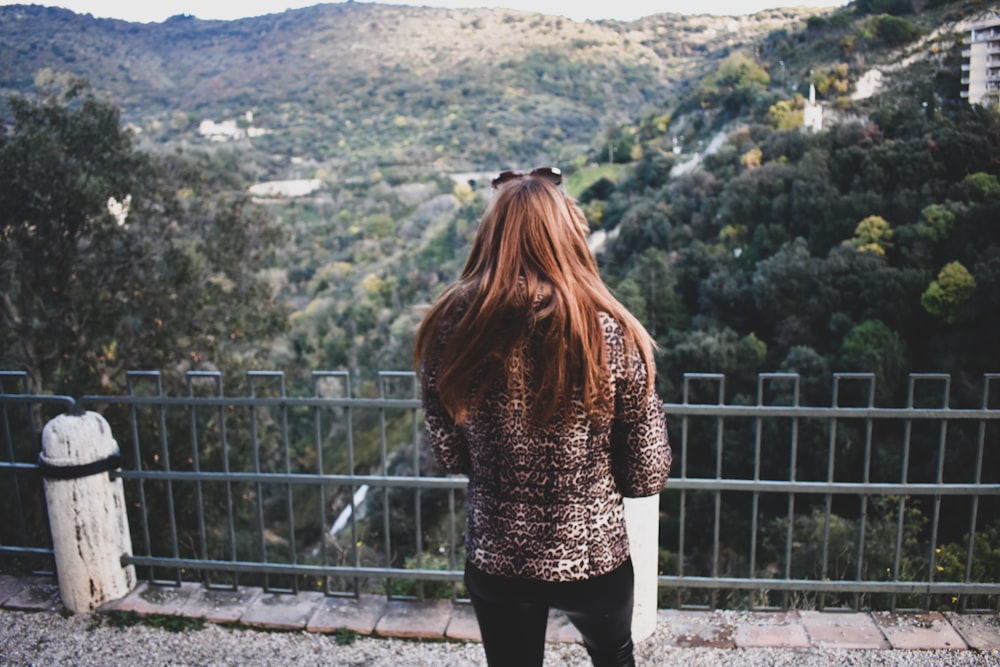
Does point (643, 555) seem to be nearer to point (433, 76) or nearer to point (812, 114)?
point (812, 114)

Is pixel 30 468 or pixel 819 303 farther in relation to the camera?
pixel 819 303

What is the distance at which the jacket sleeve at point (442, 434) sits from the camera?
141cm

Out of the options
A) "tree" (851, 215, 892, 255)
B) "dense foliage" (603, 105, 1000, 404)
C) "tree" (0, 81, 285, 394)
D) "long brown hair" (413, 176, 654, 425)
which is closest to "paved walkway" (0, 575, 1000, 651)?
"long brown hair" (413, 176, 654, 425)

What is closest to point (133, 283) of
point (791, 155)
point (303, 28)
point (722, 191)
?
point (722, 191)

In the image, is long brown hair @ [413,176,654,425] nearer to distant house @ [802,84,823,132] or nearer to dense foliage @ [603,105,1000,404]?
dense foliage @ [603,105,1000,404]

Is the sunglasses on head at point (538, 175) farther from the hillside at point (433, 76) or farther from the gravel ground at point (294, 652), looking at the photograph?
the hillside at point (433, 76)

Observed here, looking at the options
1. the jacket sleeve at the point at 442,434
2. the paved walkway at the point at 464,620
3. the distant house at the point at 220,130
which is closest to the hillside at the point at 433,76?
the distant house at the point at 220,130

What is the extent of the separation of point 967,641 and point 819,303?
17.3 meters

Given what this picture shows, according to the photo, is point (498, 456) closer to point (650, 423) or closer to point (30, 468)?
point (650, 423)

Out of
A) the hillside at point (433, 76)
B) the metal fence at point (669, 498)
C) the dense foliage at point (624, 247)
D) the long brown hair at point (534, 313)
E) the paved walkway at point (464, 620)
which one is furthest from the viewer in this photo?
the hillside at point (433, 76)

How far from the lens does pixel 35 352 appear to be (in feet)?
34.4

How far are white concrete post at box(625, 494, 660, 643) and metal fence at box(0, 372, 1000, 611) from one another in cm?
17

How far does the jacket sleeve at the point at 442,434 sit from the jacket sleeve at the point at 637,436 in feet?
1.03

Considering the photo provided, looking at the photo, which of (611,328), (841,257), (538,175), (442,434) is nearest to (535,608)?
(442,434)
